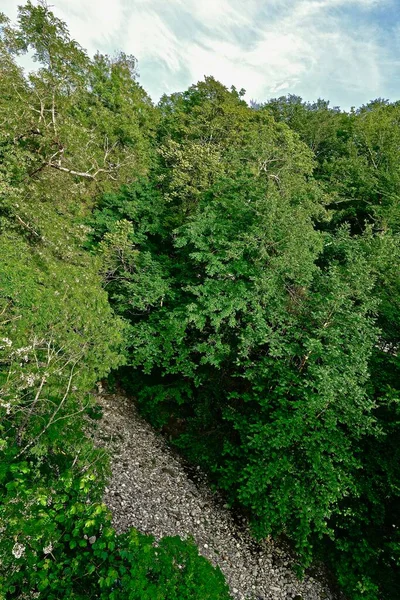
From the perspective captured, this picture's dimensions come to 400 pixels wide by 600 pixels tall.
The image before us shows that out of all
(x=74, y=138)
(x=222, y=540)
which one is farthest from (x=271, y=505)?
(x=74, y=138)

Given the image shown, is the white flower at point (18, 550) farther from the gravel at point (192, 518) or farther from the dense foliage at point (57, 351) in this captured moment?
the gravel at point (192, 518)

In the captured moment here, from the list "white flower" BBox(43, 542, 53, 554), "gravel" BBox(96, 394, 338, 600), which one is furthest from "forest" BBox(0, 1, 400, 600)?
"gravel" BBox(96, 394, 338, 600)

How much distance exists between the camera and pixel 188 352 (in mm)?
11102

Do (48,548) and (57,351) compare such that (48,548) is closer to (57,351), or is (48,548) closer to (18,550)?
(18,550)

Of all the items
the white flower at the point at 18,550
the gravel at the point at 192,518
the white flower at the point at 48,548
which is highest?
the white flower at the point at 48,548

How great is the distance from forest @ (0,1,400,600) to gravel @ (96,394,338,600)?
1.88 ft

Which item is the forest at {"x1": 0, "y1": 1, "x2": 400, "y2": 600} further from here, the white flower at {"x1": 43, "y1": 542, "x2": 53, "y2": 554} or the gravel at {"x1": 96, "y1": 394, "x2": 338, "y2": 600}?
the gravel at {"x1": 96, "y1": 394, "x2": 338, "y2": 600}

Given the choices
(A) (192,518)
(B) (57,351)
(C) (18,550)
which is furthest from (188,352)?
→ (C) (18,550)

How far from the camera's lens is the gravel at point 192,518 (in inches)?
320

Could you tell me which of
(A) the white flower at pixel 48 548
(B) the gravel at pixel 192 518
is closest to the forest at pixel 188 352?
(A) the white flower at pixel 48 548

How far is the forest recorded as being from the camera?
3924mm

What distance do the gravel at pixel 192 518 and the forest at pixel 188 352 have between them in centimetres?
57

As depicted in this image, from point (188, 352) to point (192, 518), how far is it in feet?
16.7

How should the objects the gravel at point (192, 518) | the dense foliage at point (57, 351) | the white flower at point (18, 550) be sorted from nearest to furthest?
1. the white flower at point (18, 550)
2. the dense foliage at point (57, 351)
3. the gravel at point (192, 518)
